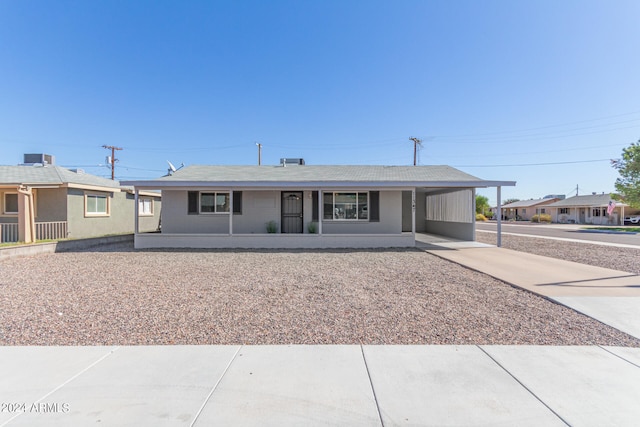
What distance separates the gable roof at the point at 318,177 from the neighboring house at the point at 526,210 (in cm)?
4481

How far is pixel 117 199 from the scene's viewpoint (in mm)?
16812

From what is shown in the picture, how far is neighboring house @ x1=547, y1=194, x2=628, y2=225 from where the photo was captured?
3647 centimetres

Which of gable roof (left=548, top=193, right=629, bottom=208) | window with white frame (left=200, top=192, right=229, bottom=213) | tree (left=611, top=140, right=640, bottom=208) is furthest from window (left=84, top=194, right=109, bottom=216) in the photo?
gable roof (left=548, top=193, right=629, bottom=208)

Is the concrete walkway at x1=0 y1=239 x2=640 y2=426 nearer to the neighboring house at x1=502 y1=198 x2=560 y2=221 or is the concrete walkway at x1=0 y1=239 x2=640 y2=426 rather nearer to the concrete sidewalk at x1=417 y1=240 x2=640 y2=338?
the concrete sidewalk at x1=417 y1=240 x2=640 y2=338

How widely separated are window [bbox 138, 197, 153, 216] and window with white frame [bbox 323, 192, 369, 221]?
36.7ft

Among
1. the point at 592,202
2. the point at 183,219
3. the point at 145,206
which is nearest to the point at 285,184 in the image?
the point at 183,219

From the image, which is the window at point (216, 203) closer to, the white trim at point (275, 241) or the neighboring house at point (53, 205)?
the white trim at point (275, 241)

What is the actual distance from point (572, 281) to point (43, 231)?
58.4ft
